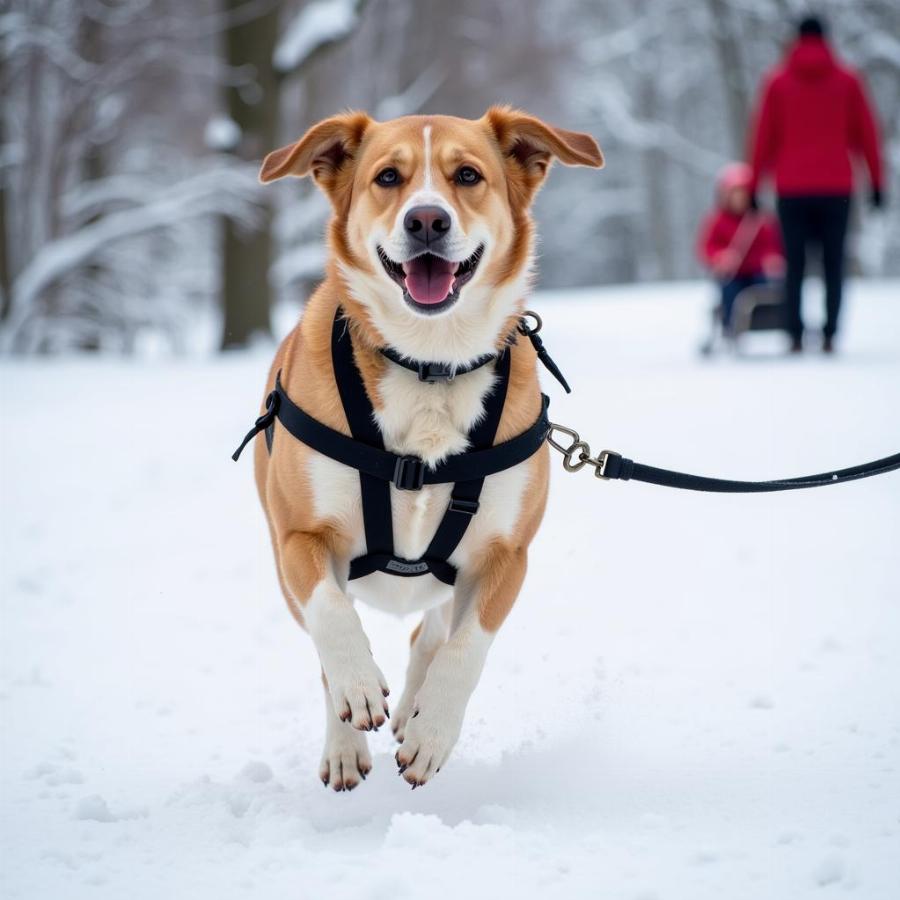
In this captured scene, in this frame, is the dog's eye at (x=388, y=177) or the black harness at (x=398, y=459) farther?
the dog's eye at (x=388, y=177)

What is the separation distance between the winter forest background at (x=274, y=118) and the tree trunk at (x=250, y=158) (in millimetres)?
22

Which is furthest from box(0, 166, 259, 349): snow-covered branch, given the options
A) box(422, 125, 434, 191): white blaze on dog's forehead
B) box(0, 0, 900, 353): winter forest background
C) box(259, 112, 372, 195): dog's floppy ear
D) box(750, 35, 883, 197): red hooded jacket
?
box(422, 125, 434, 191): white blaze on dog's forehead

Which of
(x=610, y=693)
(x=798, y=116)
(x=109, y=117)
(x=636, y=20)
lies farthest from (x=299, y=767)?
(x=636, y=20)

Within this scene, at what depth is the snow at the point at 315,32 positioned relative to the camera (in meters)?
11.9

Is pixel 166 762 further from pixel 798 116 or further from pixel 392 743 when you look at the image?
pixel 798 116

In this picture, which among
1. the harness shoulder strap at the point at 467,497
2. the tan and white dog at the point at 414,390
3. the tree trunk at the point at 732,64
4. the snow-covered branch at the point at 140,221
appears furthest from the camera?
the tree trunk at the point at 732,64

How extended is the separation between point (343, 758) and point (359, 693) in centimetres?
43

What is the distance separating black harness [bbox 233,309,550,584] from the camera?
9.23 feet

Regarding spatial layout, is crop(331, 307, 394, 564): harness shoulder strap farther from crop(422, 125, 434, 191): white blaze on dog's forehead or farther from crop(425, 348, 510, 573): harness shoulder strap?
crop(422, 125, 434, 191): white blaze on dog's forehead

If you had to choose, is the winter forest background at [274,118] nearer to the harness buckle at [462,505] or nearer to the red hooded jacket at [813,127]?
the red hooded jacket at [813,127]

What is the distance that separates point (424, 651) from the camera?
3.50 metres

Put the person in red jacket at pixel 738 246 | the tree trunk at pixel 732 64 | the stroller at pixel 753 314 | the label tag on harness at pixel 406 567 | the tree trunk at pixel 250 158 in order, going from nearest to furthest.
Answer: the label tag on harness at pixel 406 567 → the stroller at pixel 753 314 → the person in red jacket at pixel 738 246 → the tree trunk at pixel 250 158 → the tree trunk at pixel 732 64

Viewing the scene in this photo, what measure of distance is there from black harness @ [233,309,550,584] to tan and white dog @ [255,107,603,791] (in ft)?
0.08

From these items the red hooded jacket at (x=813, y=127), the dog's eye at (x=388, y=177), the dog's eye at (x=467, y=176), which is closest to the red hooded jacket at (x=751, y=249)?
the red hooded jacket at (x=813, y=127)
